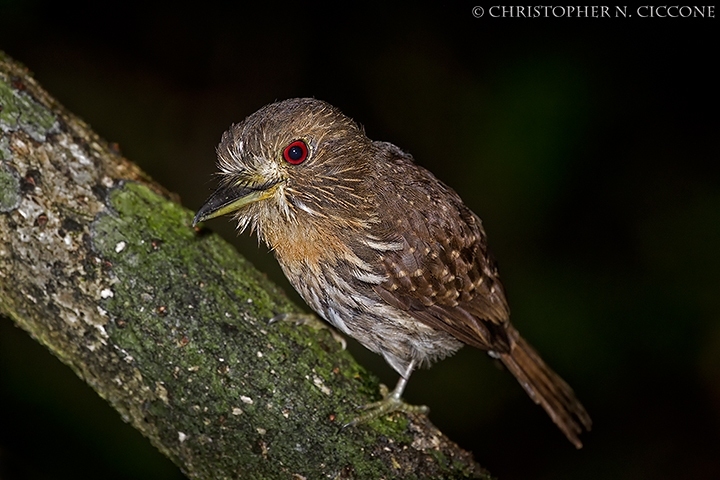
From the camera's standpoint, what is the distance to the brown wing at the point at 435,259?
2.90 m

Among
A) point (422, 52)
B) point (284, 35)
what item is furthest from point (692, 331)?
point (284, 35)

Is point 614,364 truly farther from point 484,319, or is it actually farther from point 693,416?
point 484,319

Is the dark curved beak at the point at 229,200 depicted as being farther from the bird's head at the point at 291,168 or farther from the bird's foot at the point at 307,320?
the bird's foot at the point at 307,320

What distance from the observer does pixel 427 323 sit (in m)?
3.06

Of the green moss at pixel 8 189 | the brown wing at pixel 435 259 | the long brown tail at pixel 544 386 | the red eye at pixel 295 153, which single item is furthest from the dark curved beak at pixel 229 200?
the long brown tail at pixel 544 386

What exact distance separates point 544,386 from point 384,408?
116cm

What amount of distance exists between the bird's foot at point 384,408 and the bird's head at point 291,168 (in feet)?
2.51

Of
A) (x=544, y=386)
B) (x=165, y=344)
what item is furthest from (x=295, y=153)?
(x=544, y=386)

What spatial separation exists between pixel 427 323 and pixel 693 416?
2.60 m

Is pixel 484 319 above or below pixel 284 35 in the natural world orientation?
below

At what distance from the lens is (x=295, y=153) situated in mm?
2721

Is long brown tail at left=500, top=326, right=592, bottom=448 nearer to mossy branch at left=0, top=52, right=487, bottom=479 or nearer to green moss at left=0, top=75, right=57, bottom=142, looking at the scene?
mossy branch at left=0, top=52, right=487, bottom=479

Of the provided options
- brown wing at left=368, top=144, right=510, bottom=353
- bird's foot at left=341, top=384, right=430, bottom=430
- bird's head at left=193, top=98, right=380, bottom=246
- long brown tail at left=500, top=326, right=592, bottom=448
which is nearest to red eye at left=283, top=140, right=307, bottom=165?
bird's head at left=193, top=98, right=380, bottom=246

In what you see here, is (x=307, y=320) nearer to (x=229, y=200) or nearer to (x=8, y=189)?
(x=229, y=200)
